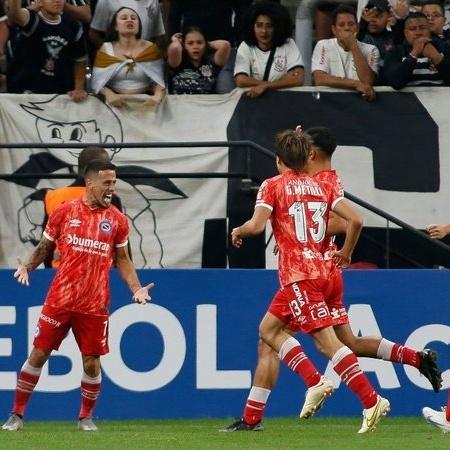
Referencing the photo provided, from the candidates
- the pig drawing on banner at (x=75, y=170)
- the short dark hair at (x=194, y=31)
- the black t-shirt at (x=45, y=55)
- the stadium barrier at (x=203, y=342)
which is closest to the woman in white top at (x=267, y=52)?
the short dark hair at (x=194, y=31)

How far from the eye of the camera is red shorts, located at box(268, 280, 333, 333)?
9.70 meters

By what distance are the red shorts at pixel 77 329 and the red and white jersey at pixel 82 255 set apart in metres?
0.06

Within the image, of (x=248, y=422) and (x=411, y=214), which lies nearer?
(x=248, y=422)

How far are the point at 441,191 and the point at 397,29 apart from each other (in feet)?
6.77

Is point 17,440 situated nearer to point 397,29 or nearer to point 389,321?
point 389,321

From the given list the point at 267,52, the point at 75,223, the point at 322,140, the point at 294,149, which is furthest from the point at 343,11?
the point at 75,223

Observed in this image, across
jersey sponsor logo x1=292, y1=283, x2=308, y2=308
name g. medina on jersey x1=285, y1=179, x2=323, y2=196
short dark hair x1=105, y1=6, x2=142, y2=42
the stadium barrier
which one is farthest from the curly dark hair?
jersey sponsor logo x1=292, y1=283, x2=308, y2=308

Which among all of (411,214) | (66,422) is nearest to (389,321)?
(411,214)

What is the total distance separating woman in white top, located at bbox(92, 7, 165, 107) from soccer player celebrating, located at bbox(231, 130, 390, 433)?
13.8ft

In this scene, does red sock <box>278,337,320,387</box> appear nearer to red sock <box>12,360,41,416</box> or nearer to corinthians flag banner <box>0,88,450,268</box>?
red sock <box>12,360,41,416</box>

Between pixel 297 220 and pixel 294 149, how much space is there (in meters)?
0.52

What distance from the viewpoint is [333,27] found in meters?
14.3

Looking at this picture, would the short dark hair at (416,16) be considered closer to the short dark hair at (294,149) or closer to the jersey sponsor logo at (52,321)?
the short dark hair at (294,149)

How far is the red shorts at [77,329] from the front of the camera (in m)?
10.3
